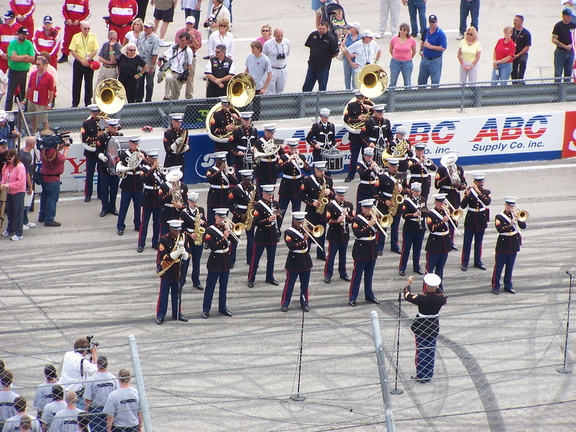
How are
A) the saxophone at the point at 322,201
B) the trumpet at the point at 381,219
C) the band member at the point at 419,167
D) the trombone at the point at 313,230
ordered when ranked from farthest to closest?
the band member at the point at 419,167
the saxophone at the point at 322,201
the trumpet at the point at 381,219
the trombone at the point at 313,230

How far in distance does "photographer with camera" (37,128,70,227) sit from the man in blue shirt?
7.39 metres

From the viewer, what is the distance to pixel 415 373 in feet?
41.5

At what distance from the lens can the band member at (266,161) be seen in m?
17.0

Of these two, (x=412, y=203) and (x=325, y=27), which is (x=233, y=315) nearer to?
(x=412, y=203)

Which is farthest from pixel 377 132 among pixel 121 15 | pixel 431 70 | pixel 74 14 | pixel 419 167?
pixel 74 14

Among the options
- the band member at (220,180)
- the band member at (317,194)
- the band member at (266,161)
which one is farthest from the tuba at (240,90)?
the band member at (317,194)

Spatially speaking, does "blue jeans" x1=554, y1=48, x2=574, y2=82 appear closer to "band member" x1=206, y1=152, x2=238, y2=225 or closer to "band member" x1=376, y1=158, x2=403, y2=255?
"band member" x1=376, y1=158, x2=403, y2=255

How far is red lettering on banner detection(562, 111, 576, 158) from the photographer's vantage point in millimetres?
20425

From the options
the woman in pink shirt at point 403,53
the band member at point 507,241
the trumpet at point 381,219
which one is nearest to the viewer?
the trumpet at point 381,219

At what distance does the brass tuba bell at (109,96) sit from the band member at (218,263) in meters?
4.22

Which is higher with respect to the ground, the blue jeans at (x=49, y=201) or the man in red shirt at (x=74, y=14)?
the man in red shirt at (x=74, y=14)

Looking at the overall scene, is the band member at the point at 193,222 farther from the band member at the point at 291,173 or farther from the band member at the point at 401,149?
the band member at the point at 401,149

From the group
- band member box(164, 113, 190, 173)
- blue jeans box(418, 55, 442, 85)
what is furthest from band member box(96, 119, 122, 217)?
blue jeans box(418, 55, 442, 85)

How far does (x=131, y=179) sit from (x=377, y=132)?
429 cm
